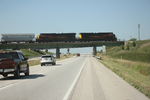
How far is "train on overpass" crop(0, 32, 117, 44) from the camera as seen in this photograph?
10619 centimetres

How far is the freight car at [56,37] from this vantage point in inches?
4321

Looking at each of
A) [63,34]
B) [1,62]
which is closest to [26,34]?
[63,34]

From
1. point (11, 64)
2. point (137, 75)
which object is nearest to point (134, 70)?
point (137, 75)

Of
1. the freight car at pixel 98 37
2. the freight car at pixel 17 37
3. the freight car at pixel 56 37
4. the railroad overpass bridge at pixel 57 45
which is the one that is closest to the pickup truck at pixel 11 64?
the railroad overpass bridge at pixel 57 45

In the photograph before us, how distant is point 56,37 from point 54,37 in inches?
27.8

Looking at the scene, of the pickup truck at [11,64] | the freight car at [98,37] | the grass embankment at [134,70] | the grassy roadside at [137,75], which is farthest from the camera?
the freight car at [98,37]

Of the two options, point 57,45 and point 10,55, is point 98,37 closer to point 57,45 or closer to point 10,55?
point 57,45

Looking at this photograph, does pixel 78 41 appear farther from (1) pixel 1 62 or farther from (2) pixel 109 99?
(2) pixel 109 99

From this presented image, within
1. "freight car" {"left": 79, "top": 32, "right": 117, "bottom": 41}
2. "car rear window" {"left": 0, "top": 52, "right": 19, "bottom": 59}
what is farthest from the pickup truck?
"freight car" {"left": 79, "top": 32, "right": 117, "bottom": 41}

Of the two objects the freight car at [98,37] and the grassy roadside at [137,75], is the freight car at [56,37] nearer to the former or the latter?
the freight car at [98,37]

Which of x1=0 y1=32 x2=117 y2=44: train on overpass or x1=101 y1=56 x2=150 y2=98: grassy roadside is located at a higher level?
x1=0 y1=32 x2=117 y2=44: train on overpass

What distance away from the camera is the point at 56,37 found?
111875mm

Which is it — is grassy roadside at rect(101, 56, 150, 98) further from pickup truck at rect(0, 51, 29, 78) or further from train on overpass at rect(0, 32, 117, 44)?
train on overpass at rect(0, 32, 117, 44)

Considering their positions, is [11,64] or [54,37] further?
[54,37]
